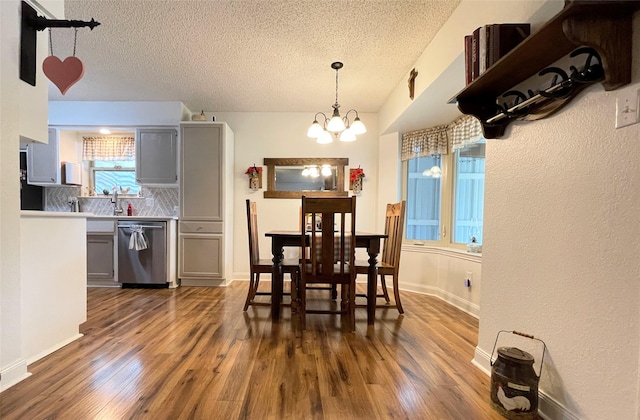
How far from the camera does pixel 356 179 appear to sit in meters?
3.96

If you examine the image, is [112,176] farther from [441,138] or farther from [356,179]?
[441,138]

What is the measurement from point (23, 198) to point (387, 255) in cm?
480

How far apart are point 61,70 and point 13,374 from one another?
1.66 meters

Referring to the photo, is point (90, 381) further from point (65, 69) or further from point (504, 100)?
point (504, 100)

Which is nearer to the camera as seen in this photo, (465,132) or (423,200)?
(465,132)

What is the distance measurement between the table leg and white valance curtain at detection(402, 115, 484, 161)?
7.18 feet

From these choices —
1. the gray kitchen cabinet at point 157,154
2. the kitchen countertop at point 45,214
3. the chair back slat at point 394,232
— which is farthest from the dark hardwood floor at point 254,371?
the gray kitchen cabinet at point 157,154

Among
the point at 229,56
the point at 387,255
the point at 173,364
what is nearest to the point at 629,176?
the point at 387,255

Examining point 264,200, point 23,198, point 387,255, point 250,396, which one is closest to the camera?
point 250,396

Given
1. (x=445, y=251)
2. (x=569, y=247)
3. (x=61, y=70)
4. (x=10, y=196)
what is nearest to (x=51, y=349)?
(x=10, y=196)

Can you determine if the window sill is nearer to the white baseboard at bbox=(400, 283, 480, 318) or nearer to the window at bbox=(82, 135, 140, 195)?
the white baseboard at bbox=(400, 283, 480, 318)

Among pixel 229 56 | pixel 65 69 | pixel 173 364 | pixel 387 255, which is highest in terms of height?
pixel 229 56

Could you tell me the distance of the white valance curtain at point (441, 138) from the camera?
284cm

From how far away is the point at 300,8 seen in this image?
1980mm
